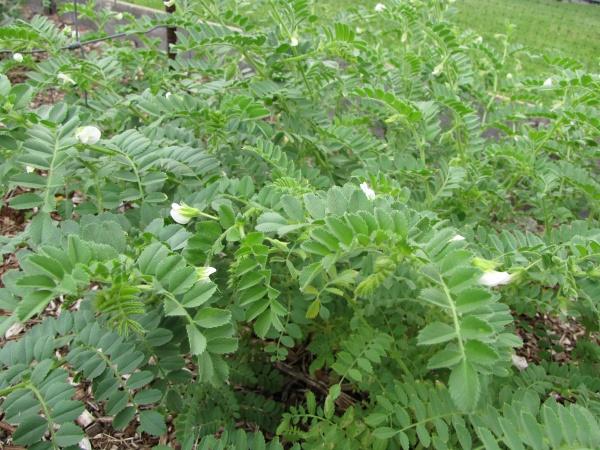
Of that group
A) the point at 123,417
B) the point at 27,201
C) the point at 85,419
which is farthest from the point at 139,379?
the point at 85,419

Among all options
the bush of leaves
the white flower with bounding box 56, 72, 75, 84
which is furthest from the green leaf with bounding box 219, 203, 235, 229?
the white flower with bounding box 56, 72, 75, 84

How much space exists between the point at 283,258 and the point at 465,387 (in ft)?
1.72

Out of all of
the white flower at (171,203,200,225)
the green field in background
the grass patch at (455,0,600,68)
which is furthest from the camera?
the grass patch at (455,0,600,68)

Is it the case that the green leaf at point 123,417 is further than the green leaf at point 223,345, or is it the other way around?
the green leaf at point 123,417

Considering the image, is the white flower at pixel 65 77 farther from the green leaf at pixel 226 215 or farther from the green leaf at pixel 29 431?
the green leaf at pixel 29 431

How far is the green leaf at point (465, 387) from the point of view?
0.84m

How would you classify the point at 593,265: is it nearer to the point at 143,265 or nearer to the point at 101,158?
the point at 143,265

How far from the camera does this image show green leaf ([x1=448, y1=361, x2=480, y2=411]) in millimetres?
838

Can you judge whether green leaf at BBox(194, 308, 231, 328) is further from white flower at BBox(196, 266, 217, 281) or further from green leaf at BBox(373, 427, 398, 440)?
green leaf at BBox(373, 427, 398, 440)

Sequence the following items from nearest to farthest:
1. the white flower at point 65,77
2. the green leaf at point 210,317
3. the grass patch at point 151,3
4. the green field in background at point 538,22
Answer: the green leaf at point 210,317 < the white flower at point 65,77 < the grass patch at point 151,3 < the green field in background at point 538,22

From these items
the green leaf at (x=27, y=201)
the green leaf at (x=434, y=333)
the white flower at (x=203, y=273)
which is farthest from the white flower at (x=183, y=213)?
the green leaf at (x=434, y=333)

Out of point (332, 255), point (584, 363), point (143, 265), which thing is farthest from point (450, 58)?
point (143, 265)

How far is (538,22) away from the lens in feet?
26.8

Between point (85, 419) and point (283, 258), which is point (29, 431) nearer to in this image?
point (283, 258)
